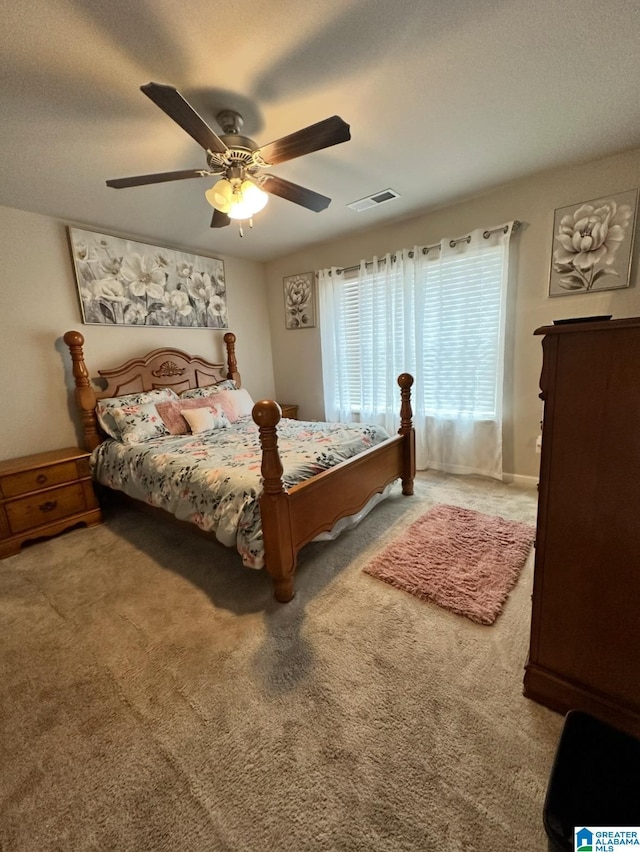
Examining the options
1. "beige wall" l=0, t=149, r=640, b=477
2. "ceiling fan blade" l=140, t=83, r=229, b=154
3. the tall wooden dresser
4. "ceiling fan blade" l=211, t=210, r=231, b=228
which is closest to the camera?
the tall wooden dresser

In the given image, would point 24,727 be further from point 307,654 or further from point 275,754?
point 307,654

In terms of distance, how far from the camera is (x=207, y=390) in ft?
11.7

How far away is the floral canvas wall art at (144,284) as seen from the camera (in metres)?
2.94

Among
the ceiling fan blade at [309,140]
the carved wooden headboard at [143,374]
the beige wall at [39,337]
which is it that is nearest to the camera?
the ceiling fan blade at [309,140]

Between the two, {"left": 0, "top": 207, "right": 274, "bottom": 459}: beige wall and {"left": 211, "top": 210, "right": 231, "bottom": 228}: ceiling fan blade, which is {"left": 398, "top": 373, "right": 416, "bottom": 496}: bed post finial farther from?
{"left": 0, "top": 207, "right": 274, "bottom": 459}: beige wall

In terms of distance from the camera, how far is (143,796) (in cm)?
101

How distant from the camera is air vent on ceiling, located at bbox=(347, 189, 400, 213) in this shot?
2676mm

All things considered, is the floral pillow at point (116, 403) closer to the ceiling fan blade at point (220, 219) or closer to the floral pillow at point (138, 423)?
the floral pillow at point (138, 423)

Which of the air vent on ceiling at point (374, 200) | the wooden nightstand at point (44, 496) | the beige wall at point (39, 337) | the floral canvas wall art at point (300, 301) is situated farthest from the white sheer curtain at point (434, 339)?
the wooden nightstand at point (44, 496)

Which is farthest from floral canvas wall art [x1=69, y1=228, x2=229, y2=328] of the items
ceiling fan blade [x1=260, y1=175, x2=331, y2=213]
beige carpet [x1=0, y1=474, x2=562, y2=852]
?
beige carpet [x1=0, y1=474, x2=562, y2=852]

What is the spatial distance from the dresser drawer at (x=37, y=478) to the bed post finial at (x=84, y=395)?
316 millimetres

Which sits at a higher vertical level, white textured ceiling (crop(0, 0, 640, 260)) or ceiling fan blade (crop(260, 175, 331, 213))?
white textured ceiling (crop(0, 0, 640, 260))

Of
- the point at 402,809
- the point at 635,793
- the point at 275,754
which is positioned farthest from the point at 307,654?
the point at 635,793

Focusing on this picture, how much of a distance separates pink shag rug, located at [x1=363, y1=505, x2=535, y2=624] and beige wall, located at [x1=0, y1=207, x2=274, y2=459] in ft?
9.27
